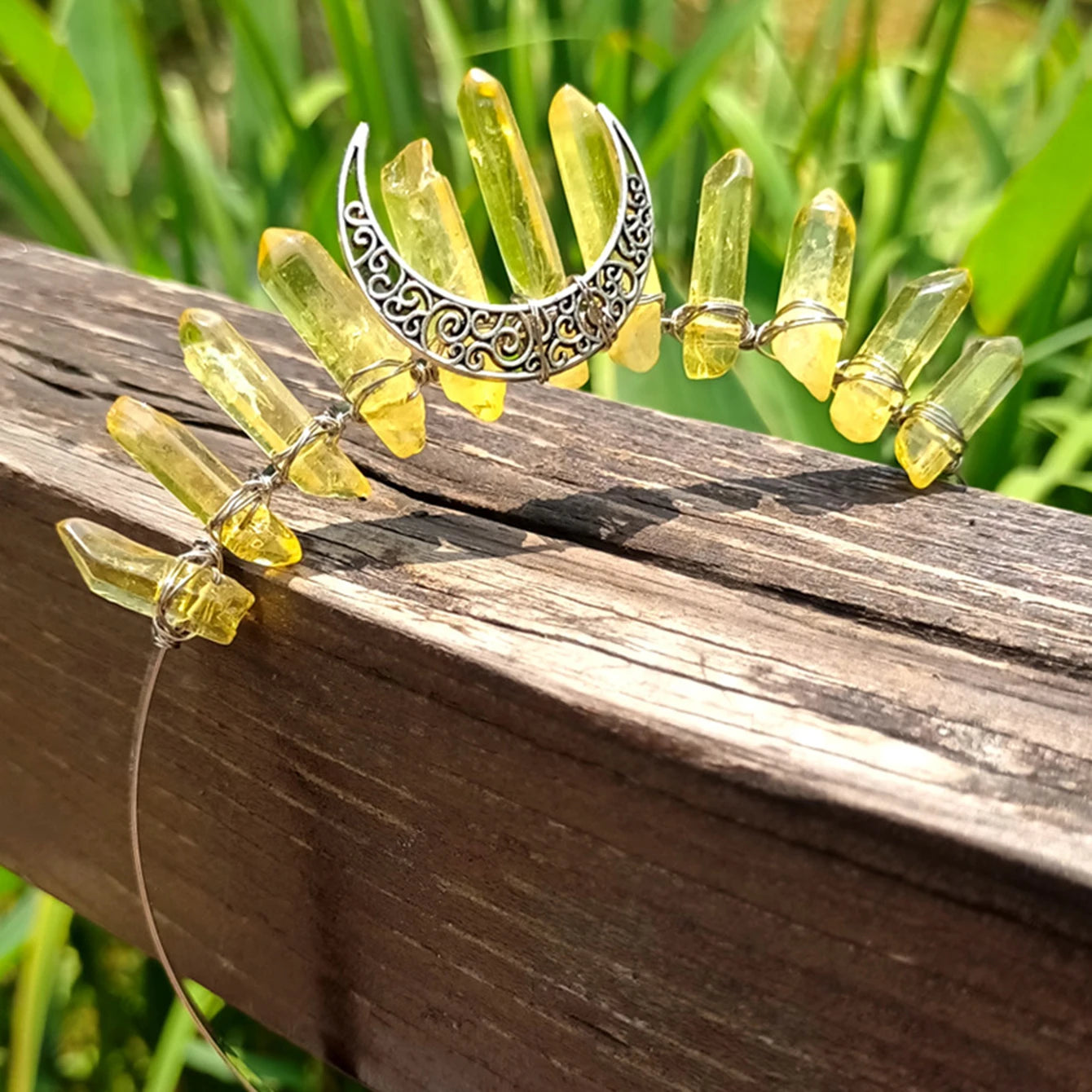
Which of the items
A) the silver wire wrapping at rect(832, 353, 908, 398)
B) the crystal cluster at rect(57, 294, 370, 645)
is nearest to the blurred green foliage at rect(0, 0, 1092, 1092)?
the silver wire wrapping at rect(832, 353, 908, 398)

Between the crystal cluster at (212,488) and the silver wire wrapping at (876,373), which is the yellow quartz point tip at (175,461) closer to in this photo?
the crystal cluster at (212,488)

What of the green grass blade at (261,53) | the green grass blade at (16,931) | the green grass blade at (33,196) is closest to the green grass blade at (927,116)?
the green grass blade at (261,53)

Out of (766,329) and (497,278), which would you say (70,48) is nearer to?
(497,278)

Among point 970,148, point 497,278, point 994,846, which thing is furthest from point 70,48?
point 970,148

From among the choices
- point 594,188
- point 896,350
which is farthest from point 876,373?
point 594,188

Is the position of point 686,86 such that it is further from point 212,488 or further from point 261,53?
point 212,488

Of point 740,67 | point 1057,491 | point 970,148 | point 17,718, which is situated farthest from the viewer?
point 970,148
